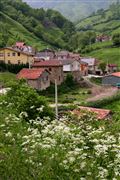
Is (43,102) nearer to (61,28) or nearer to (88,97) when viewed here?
(88,97)

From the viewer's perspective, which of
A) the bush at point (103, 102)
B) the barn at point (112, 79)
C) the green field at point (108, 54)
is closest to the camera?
the bush at point (103, 102)

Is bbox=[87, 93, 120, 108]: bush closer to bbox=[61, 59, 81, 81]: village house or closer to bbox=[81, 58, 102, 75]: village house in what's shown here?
bbox=[61, 59, 81, 81]: village house

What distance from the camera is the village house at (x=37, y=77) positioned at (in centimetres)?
6069

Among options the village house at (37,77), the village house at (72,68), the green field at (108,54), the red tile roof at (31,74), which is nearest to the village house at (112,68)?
the green field at (108,54)

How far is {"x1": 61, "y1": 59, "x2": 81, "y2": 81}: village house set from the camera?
73375 millimetres

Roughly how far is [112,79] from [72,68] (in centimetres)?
698

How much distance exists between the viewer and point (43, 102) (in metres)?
24.9

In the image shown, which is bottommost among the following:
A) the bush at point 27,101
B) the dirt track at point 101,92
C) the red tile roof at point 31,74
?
the dirt track at point 101,92

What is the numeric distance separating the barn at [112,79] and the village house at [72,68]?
444cm

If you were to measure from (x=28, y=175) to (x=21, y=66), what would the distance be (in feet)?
208

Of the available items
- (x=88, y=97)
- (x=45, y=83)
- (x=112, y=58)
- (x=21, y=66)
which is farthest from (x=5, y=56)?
(x=112, y=58)

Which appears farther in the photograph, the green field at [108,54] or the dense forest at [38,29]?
the dense forest at [38,29]

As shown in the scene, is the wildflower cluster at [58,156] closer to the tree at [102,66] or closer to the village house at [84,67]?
the village house at [84,67]

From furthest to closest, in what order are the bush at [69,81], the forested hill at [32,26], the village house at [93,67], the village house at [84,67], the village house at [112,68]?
the forested hill at [32,26]
the village house at [112,68]
the village house at [93,67]
the village house at [84,67]
the bush at [69,81]
